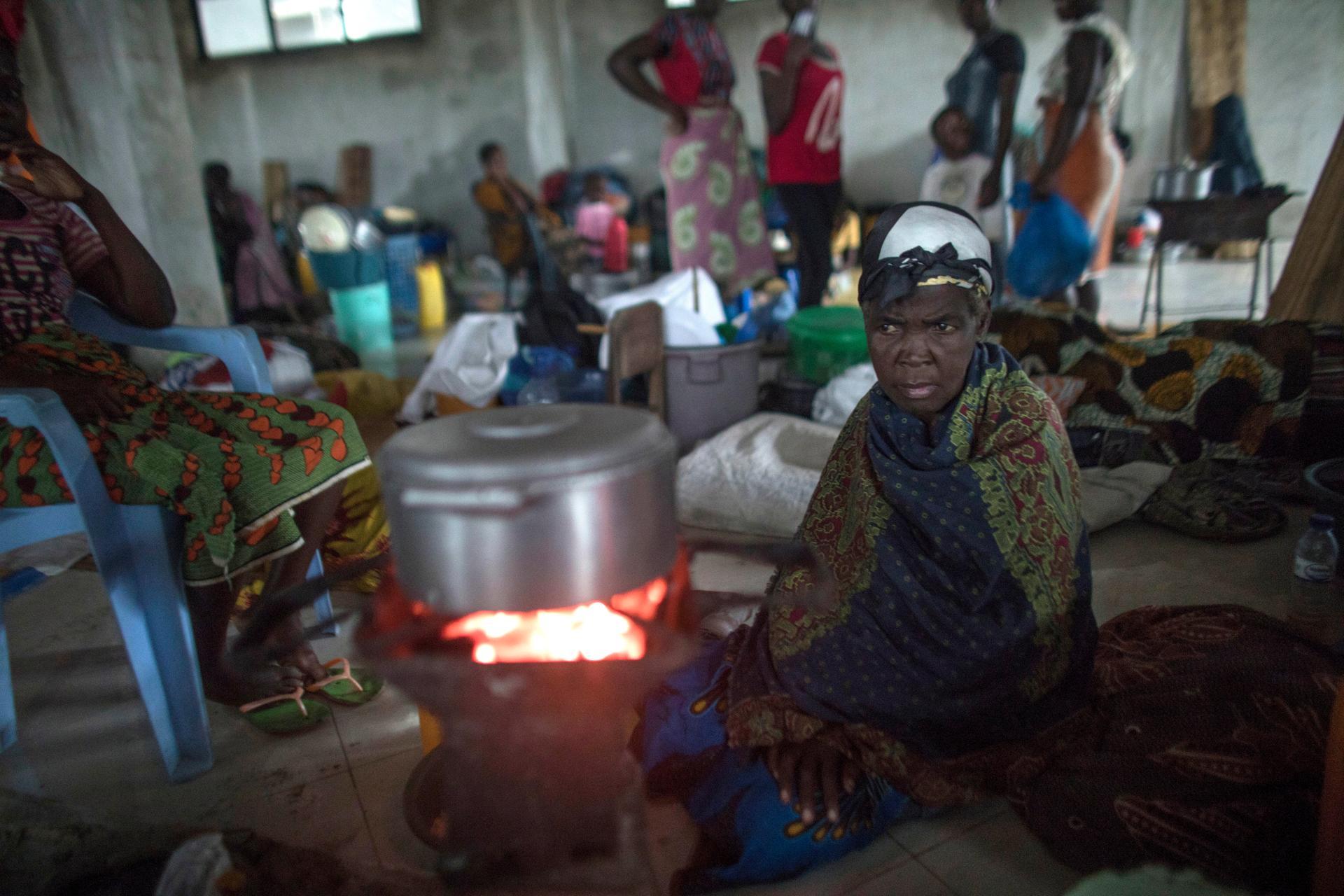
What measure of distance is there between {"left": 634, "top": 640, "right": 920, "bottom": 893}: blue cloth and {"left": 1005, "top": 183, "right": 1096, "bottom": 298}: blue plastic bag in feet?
11.2

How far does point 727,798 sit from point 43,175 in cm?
165

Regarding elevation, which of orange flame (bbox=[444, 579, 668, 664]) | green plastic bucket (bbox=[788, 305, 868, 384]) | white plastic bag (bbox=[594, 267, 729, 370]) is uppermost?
orange flame (bbox=[444, 579, 668, 664])

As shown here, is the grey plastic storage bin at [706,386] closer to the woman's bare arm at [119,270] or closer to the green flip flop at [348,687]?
the green flip flop at [348,687]

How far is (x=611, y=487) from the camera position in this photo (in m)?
0.83

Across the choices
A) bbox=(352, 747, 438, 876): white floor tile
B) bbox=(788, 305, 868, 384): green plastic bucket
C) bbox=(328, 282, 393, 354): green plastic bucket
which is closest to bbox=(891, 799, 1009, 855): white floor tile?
bbox=(352, 747, 438, 876): white floor tile

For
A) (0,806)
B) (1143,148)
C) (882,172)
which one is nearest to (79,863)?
(0,806)

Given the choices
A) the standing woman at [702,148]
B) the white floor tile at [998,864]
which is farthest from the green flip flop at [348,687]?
the standing woman at [702,148]

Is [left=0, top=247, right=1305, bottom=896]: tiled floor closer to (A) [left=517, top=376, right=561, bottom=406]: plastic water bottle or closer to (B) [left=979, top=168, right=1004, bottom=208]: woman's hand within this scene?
(A) [left=517, top=376, right=561, bottom=406]: plastic water bottle

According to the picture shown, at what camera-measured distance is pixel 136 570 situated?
5.54 ft

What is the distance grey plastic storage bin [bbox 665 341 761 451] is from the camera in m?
3.50

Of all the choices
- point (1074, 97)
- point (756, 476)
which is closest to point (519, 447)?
point (756, 476)

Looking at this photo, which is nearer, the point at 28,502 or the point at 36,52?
the point at 28,502

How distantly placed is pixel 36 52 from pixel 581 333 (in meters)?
2.10

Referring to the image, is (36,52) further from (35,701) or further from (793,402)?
(793,402)
